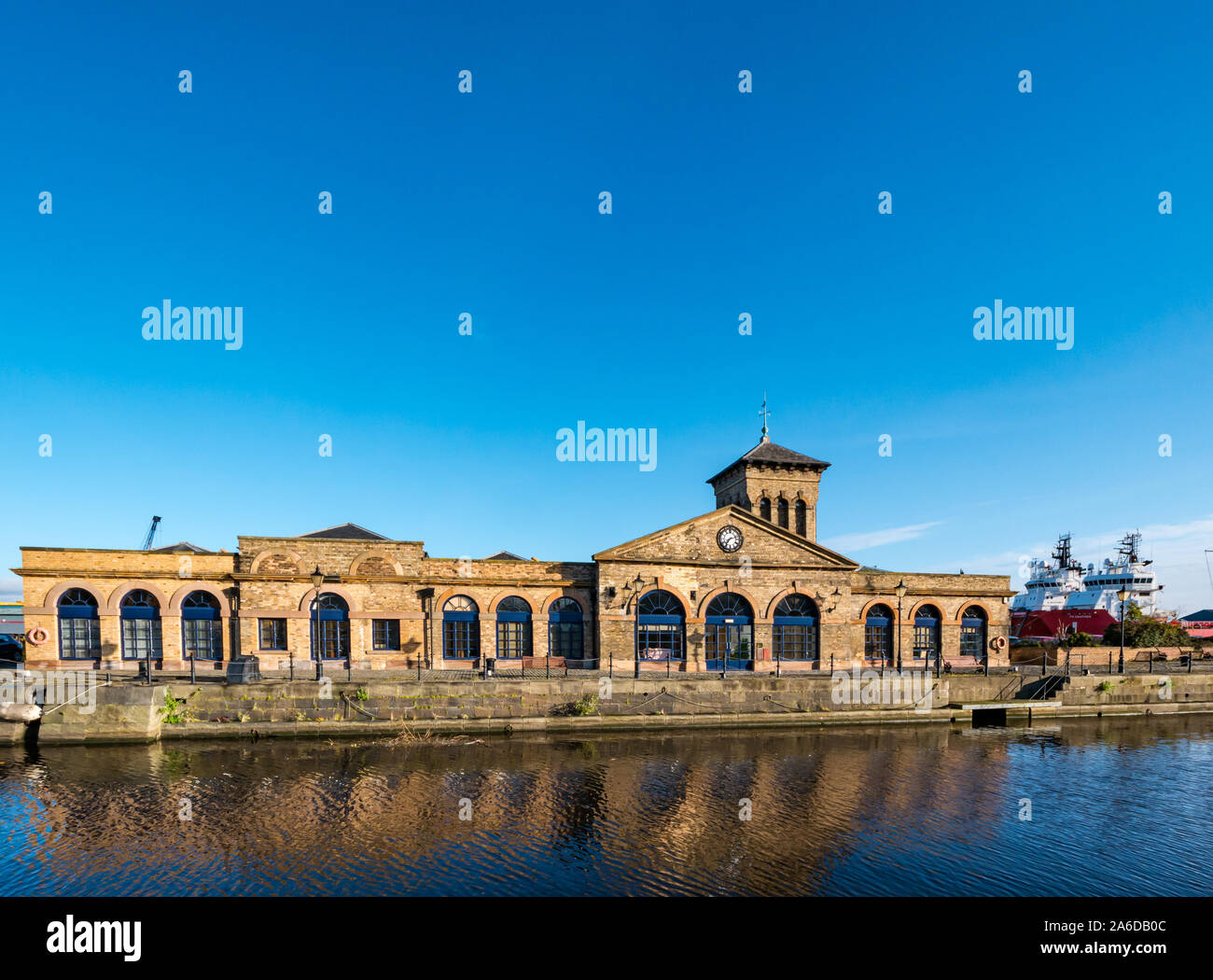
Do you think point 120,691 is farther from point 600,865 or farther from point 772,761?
point 772,761

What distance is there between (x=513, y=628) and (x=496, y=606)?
121cm

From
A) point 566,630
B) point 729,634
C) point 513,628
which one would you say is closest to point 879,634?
point 729,634

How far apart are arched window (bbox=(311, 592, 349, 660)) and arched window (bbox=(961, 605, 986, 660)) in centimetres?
2841

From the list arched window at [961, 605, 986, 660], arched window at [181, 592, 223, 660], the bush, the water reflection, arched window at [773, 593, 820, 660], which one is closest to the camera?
the water reflection

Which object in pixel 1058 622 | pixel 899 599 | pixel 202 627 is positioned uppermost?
pixel 899 599

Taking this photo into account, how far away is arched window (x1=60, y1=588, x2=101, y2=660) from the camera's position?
2253cm

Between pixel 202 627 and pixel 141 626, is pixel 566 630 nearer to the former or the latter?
pixel 202 627

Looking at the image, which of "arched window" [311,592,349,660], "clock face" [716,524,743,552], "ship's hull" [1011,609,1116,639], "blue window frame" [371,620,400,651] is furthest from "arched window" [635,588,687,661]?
"ship's hull" [1011,609,1116,639]

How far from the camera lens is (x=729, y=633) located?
26.3 m

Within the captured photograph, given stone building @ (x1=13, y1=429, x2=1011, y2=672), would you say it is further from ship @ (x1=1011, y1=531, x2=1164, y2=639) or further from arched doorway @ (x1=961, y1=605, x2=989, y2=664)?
ship @ (x1=1011, y1=531, x2=1164, y2=639)

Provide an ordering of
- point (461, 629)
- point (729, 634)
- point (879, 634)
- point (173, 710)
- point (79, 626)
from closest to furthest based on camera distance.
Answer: point (173, 710) < point (79, 626) < point (461, 629) < point (729, 634) < point (879, 634)
